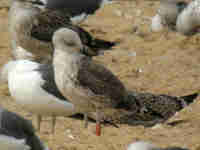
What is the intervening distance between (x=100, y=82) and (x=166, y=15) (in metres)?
4.49

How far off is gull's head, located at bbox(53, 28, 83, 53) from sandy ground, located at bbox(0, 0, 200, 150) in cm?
94

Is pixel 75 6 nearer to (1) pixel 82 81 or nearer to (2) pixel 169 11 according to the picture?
(2) pixel 169 11

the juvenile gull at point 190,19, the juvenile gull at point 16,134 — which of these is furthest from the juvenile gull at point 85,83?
the juvenile gull at point 190,19

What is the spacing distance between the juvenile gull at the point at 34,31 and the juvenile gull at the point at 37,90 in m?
1.64

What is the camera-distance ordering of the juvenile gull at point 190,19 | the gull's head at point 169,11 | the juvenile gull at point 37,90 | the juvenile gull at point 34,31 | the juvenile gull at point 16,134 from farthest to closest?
the gull's head at point 169,11, the juvenile gull at point 190,19, the juvenile gull at point 34,31, the juvenile gull at point 37,90, the juvenile gull at point 16,134

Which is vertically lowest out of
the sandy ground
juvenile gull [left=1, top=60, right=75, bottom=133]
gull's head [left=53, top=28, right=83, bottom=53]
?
the sandy ground

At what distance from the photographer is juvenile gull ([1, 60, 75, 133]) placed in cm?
577

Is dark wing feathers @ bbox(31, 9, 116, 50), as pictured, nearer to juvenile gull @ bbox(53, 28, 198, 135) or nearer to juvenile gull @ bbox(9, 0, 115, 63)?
juvenile gull @ bbox(9, 0, 115, 63)

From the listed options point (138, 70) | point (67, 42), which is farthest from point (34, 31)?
point (67, 42)

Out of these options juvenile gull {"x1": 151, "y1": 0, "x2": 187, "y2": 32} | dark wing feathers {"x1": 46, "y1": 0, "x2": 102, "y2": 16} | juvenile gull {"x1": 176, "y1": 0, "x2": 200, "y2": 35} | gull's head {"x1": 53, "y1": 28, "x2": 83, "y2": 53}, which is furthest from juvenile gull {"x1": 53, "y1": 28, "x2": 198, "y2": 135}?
dark wing feathers {"x1": 46, "y1": 0, "x2": 102, "y2": 16}

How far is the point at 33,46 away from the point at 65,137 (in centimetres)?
208

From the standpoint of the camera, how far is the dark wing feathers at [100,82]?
5.77 m

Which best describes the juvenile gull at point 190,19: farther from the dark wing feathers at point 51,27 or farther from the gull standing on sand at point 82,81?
the gull standing on sand at point 82,81

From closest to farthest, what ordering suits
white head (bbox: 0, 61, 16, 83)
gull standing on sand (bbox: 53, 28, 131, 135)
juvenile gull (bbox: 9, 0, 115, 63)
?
1. gull standing on sand (bbox: 53, 28, 131, 135)
2. white head (bbox: 0, 61, 16, 83)
3. juvenile gull (bbox: 9, 0, 115, 63)
